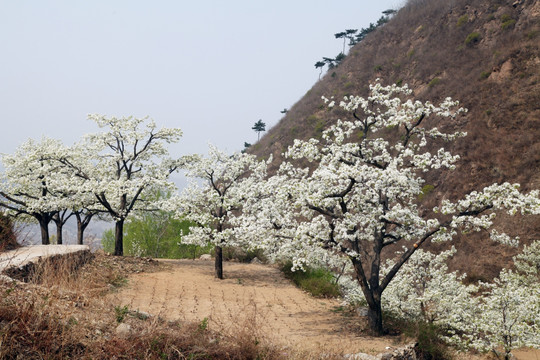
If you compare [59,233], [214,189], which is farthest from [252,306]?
[59,233]

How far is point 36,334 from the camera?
5.98 metres

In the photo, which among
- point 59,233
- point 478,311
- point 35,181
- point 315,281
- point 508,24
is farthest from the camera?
point 508,24

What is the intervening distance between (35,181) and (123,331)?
20.5 meters

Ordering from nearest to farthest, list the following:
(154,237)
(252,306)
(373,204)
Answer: (373,204) → (252,306) → (154,237)

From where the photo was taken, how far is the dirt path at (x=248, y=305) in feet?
31.9

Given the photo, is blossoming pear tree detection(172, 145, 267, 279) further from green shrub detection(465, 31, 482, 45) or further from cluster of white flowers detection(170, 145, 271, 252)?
green shrub detection(465, 31, 482, 45)

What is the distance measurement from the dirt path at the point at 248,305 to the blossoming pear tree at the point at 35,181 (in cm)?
830

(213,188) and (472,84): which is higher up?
(472,84)

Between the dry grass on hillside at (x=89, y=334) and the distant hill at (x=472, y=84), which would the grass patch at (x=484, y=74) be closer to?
the distant hill at (x=472, y=84)

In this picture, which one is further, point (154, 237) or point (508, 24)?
point (508, 24)

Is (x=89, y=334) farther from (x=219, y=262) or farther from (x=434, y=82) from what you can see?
(x=434, y=82)

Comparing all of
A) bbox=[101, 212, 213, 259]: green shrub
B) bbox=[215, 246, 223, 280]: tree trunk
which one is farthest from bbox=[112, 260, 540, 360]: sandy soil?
bbox=[101, 212, 213, 259]: green shrub

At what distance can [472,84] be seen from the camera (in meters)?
37.3

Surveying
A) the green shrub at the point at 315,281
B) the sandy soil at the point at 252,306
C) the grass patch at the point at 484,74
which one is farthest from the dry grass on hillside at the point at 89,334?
the grass patch at the point at 484,74
